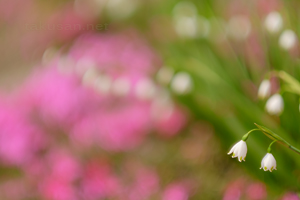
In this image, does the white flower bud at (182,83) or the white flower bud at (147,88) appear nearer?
the white flower bud at (182,83)

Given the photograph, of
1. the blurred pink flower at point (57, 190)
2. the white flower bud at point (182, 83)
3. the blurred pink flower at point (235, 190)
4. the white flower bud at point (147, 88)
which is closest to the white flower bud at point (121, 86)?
the white flower bud at point (147, 88)

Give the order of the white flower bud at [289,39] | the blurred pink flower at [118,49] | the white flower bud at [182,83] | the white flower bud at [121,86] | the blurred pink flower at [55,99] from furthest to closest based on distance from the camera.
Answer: the blurred pink flower at [118,49]
the blurred pink flower at [55,99]
the white flower bud at [121,86]
the white flower bud at [182,83]
the white flower bud at [289,39]

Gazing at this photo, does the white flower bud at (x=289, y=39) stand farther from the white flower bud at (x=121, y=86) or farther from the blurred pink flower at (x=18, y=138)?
the blurred pink flower at (x=18, y=138)

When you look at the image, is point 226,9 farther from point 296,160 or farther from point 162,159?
point 296,160

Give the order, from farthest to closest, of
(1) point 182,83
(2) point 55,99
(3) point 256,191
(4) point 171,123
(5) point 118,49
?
(5) point 118,49 < (2) point 55,99 < (4) point 171,123 < (1) point 182,83 < (3) point 256,191

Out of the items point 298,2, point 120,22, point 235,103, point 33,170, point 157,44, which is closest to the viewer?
point 235,103

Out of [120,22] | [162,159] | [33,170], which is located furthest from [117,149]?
[120,22]

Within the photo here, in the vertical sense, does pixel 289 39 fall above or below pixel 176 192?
above

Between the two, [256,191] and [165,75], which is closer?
[256,191]

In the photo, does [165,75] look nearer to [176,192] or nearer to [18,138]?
[176,192]

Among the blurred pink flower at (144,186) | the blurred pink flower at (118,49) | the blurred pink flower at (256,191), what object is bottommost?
the blurred pink flower at (256,191)

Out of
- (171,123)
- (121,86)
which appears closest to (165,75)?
(121,86)
